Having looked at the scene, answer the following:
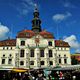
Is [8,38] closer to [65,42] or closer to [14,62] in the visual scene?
[14,62]

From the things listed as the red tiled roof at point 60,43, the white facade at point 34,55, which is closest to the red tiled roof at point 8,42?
the white facade at point 34,55

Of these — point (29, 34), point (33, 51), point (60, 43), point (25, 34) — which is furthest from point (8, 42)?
point (60, 43)

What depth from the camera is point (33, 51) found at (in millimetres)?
73000

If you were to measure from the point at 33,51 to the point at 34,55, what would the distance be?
4.63ft

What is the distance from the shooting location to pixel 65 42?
76.1 meters

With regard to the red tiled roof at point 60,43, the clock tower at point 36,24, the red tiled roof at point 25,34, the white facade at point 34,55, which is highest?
the clock tower at point 36,24

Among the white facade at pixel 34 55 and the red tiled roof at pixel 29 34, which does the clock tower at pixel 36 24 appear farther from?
the white facade at pixel 34 55

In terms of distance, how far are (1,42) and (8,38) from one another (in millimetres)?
5606

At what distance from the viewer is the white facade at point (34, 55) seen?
71.5m

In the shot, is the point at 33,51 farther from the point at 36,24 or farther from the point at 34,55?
the point at 36,24

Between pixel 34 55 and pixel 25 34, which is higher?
pixel 25 34

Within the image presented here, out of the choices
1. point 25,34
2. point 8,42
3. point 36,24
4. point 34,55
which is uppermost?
point 36,24

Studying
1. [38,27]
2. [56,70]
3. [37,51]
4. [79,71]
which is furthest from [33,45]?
[79,71]

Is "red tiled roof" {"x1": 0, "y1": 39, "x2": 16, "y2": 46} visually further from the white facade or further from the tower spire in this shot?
the tower spire
